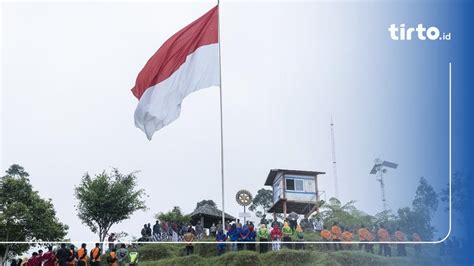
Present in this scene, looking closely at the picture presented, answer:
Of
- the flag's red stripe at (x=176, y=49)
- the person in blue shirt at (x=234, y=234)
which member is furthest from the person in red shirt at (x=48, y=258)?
the flag's red stripe at (x=176, y=49)

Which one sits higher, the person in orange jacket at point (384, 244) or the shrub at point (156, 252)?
the person in orange jacket at point (384, 244)

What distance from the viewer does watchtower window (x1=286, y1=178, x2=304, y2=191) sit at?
36812 mm

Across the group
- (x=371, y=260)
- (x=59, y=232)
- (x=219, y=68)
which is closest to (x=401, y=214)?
(x=371, y=260)

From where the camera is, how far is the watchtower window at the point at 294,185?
36.8 m

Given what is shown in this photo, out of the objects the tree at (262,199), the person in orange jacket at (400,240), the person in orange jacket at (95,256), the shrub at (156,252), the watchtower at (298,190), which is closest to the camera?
the person in orange jacket at (95,256)

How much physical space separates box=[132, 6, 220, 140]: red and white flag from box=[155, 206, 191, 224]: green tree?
23.9m

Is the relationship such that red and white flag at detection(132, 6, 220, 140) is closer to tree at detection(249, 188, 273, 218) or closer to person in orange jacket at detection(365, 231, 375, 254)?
person in orange jacket at detection(365, 231, 375, 254)

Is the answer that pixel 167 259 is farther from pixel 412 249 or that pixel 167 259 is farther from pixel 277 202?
pixel 277 202

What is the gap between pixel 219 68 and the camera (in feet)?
57.2

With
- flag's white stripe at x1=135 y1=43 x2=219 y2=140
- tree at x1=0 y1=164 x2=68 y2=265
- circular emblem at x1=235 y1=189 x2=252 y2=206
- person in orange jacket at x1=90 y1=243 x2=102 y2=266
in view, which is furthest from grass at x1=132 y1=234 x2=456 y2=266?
tree at x1=0 y1=164 x2=68 y2=265

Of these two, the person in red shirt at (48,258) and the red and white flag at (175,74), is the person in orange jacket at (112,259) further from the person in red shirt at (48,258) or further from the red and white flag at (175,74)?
the red and white flag at (175,74)

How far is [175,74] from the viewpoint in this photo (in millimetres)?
17438

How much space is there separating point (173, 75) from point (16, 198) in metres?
20.3

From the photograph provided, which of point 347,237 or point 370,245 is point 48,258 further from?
point 370,245
